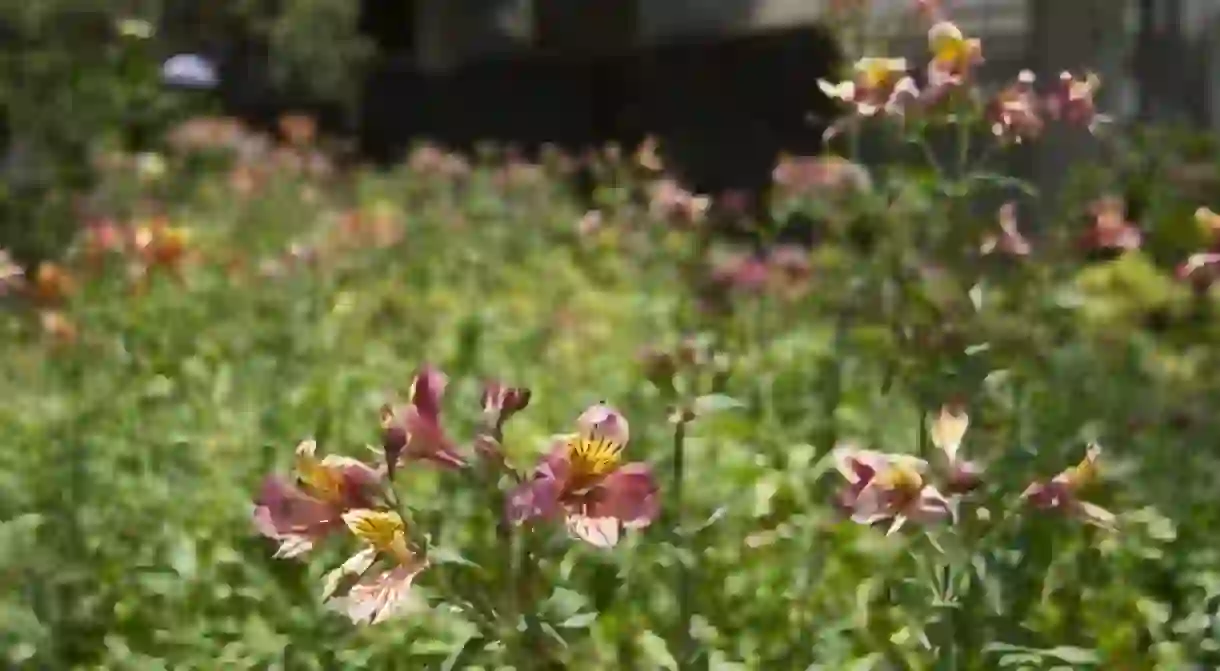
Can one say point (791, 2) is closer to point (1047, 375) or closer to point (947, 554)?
point (1047, 375)

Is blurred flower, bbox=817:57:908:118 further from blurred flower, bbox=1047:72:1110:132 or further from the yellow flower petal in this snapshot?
the yellow flower petal

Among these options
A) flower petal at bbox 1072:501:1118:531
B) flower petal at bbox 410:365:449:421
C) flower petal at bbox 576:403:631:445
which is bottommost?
flower petal at bbox 1072:501:1118:531

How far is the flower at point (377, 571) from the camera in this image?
127cm

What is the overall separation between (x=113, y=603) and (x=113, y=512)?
0.70ft

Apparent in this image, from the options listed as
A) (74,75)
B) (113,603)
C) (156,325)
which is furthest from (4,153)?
(113,603)

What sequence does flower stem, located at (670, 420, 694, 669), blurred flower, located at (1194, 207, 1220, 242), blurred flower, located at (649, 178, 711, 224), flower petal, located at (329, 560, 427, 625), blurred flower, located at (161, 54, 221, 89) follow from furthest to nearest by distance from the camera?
blurred flower, located at (161, 54, 221, 89)
blurred flower, located at (649, 178, 711, 224)
blurred flower, located at (1194, 207, 1220, 242)
flower stem, located at (670, 420, 694, 669)
flower petal, located at (329, 560, 427, 625)

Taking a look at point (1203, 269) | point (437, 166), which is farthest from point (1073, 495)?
point (437, 166)

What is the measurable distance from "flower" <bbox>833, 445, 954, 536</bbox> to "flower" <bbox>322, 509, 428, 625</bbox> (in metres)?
0.43

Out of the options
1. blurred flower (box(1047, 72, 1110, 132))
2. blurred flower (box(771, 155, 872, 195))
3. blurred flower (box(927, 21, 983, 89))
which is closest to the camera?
blurred flower (box(927, 21, 983, 89))

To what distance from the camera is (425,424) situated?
4.37 feet

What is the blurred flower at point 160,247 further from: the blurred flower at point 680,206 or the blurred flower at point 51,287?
the blurred flower at point 680,206

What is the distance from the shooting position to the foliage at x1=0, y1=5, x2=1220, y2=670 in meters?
1.59

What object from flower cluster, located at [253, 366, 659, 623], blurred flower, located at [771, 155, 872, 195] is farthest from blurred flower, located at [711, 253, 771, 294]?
flower cluster, located at [253, 366, 659, 623]

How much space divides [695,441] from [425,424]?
1.55m
